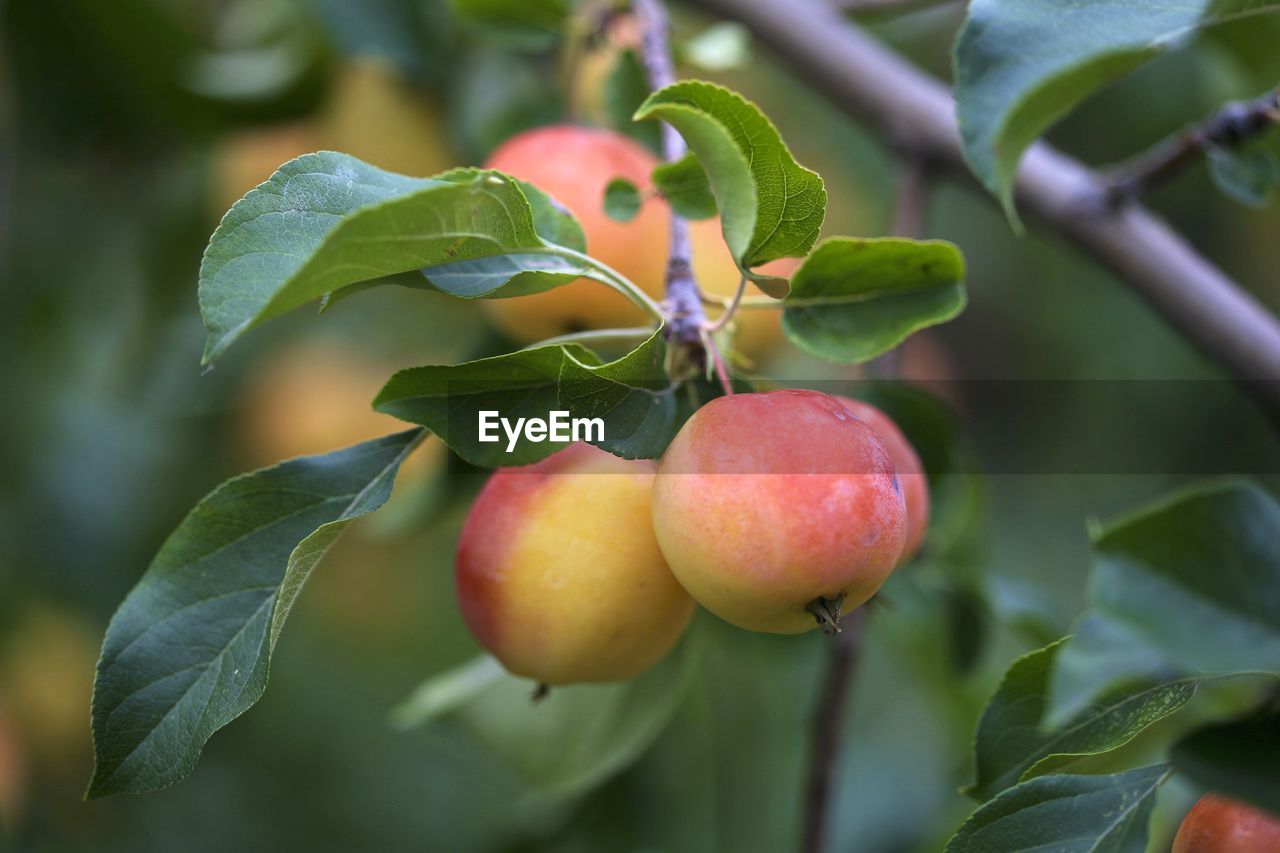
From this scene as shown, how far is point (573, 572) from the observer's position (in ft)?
1.94

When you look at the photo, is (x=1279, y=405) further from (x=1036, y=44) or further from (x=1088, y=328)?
(x=1088, y=328)

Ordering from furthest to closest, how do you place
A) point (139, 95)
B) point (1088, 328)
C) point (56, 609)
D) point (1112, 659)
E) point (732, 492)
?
point (1088, 328), point (56, 609), point (139, 95), point (732, 492), point (1112, 659)

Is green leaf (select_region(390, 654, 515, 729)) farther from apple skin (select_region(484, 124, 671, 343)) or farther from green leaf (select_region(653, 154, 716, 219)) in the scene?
green leaf (select_region(653, 154, 716, 219))

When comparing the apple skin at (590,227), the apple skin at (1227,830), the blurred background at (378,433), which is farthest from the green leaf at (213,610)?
the apple skin at (1227,830)

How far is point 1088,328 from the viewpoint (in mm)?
1903

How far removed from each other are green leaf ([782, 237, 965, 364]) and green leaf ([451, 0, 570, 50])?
1.54 feet

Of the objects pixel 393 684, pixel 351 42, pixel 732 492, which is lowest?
pixel 393 684

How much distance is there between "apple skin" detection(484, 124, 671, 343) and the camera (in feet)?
2.48

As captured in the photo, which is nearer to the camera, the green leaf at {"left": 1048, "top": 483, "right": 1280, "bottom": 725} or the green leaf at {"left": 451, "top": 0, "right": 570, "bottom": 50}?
the green leaf at {"left": 1048, "top": 483, "right": 1280, "bottom": 725}

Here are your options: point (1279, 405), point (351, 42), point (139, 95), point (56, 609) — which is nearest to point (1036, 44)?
point (1279, 405)

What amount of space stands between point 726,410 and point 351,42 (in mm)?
720

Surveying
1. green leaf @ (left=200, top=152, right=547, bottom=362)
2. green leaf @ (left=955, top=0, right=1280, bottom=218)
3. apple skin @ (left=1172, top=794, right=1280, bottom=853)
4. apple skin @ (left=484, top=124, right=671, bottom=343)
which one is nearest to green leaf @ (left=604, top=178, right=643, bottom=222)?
apple skin @ (left=484, top=124, right=671, bottom=343)

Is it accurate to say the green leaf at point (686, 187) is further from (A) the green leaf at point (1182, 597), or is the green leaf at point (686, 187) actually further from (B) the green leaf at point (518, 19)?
(B) the green leaf at point (518, 19)

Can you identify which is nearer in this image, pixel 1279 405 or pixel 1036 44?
pixel 1036 44
